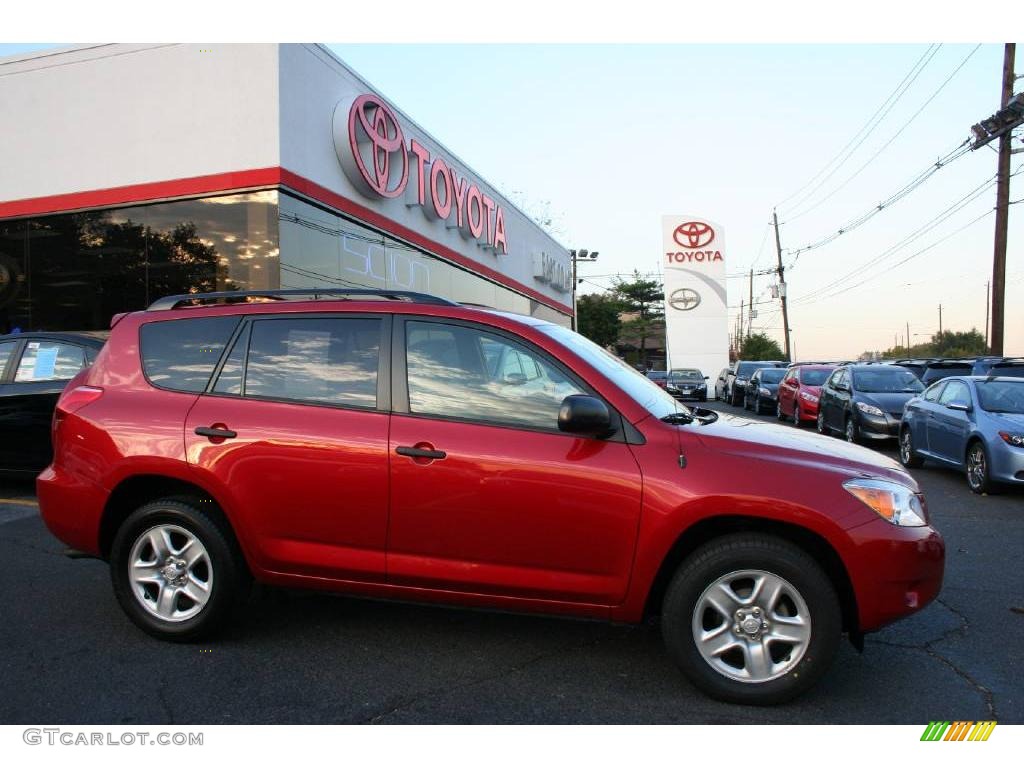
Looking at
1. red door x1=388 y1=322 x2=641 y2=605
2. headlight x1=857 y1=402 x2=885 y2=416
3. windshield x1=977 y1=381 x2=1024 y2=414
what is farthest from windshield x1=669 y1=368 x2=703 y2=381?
red door x1=388 y1=322 x2=641 y2=605

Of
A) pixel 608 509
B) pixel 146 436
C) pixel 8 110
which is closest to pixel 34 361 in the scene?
pixel 146 436

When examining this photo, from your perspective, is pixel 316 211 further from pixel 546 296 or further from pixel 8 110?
pixel 546 296

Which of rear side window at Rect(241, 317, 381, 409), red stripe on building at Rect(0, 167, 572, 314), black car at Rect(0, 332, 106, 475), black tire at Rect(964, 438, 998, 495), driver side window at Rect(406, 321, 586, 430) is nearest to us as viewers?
driver side window at Rect(406, 321, 586, 430)

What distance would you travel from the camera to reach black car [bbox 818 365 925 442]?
12867mm

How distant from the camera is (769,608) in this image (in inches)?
130

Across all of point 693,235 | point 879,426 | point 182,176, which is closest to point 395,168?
point 182,176

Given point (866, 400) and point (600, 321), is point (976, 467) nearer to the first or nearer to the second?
point (866, 400)

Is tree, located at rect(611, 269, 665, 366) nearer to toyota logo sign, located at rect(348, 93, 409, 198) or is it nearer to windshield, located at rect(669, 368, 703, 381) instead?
windshield, located at rect(669, 368, 703, 381)

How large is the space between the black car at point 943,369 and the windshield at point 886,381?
0.80 meters

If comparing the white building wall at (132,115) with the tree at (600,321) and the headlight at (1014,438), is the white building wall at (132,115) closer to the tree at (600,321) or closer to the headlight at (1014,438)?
the headlight at (1014,438)

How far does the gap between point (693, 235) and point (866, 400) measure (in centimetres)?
3480

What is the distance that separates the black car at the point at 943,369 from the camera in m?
14.8

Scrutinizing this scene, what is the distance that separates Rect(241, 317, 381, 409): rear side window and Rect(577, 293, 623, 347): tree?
204 ft

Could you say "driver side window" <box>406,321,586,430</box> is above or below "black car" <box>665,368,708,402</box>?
above
